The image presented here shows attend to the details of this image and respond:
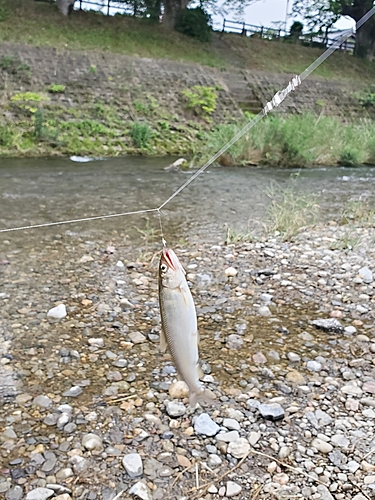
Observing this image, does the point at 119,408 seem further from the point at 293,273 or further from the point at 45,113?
the point at 45,113

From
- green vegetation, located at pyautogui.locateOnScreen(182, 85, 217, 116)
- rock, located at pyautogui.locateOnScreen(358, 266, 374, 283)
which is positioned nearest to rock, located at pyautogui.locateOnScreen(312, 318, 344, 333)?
rock, located at pyautogui.locateOnScreen(358, 266, 374, 283)

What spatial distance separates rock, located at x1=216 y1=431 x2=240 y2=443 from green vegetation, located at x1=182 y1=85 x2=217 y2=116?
15.4 metres

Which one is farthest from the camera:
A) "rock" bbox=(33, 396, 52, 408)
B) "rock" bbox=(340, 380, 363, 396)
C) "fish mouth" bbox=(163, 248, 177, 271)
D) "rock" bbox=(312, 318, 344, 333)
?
"rock" bbox=(312, 318, 344, 333)

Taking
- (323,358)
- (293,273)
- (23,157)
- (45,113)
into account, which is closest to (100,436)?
(323,358)

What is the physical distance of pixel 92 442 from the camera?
2492mm

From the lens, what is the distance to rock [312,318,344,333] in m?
3.73

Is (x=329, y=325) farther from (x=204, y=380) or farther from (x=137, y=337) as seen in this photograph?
(x=137, y=337)

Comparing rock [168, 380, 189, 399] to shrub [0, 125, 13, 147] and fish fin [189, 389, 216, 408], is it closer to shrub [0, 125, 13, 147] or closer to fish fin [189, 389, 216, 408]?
fish fin [189, 389, 216, 408]

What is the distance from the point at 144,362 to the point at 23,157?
9693 millimetres

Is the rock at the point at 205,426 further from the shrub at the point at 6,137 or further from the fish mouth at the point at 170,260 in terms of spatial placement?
the shrub at the point at 6,137

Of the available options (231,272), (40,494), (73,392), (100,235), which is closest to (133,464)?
(40,494)

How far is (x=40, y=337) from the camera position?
3.53 metres

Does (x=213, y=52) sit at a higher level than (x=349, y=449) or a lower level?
higher

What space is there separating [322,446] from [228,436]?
1.49ft
